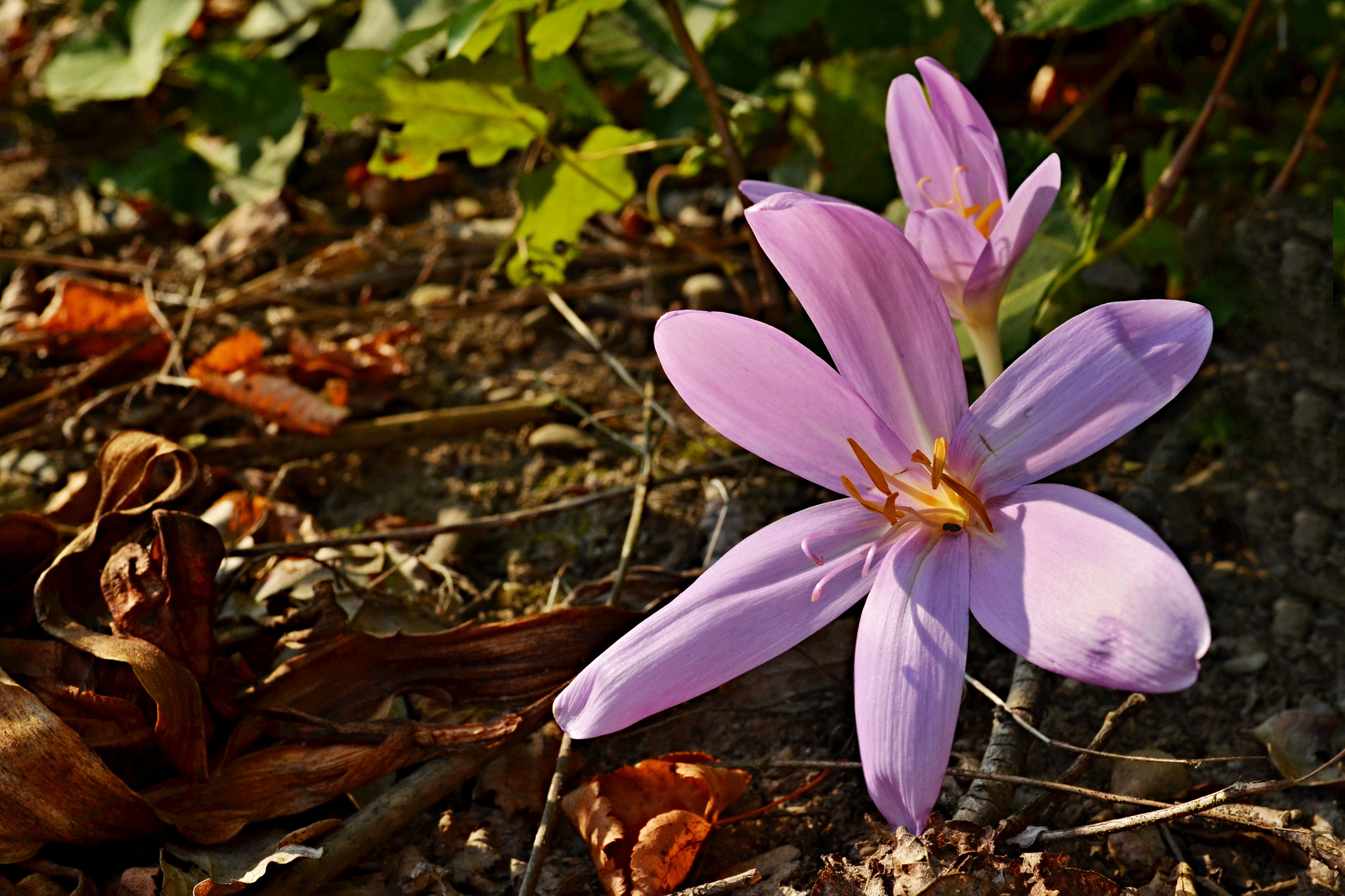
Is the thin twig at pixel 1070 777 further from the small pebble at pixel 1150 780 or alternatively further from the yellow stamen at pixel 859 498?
the yellow stamen at pixel 859 498

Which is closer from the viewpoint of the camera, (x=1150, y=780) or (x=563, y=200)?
(x=1150, y=780)

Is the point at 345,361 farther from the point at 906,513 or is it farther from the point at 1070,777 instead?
the point at 1070,777

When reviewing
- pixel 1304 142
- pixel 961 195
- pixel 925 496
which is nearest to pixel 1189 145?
pixel 1304 142

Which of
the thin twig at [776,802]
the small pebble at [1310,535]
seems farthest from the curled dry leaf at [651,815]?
the small pebble at [1310,535]

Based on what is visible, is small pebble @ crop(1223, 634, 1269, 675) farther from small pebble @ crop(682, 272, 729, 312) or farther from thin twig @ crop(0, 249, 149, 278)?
thin twig @ crop(0, 249, 149, 278)

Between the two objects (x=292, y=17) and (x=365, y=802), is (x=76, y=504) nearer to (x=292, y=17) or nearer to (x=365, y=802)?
(x=365, y=802)

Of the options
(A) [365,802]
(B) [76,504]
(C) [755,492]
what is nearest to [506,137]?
(C) [755,492]
